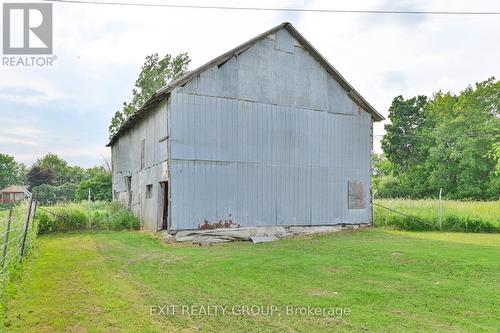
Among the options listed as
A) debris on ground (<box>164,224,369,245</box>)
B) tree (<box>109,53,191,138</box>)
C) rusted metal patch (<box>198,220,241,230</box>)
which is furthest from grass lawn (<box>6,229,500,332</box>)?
tree (<box>109,53,191,138</box>)

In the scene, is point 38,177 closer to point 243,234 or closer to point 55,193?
point 55,193

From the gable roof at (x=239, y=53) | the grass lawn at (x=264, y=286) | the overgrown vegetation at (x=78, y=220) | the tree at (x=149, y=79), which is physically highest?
the tree at (x=149, y=79)

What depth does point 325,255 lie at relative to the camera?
10.8m

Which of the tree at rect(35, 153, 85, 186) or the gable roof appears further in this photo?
the tree at rect(35, 153, 85, 186)

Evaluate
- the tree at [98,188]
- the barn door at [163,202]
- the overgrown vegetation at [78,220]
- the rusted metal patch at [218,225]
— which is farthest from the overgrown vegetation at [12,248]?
the tree at [98,188]

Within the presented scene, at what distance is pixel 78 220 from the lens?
1725cm

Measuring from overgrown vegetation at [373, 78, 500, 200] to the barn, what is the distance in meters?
23.3

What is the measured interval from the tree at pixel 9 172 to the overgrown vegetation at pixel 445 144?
5433 cm

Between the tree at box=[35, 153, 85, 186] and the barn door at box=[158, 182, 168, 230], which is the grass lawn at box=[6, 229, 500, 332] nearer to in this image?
the barn door at box=[158, 182, 168, 230]

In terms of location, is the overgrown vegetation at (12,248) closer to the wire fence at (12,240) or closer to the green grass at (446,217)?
the wire fence at (12,240)

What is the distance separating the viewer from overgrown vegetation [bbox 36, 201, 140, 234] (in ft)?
54.2

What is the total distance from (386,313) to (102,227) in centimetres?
1418

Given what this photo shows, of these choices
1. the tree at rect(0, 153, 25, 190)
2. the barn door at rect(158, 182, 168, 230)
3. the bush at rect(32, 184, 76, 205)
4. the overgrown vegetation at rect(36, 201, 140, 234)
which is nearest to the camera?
the barn door at rect(158, 182, 168, 230)

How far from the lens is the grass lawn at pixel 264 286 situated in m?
5.38
